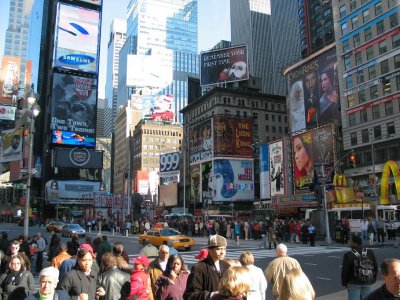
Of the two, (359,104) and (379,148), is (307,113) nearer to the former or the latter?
(359,104)

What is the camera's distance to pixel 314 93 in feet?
260

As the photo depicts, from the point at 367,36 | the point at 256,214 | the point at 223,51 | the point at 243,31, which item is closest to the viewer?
the point at 367,36

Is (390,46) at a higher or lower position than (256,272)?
higher

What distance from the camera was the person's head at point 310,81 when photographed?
7931cm

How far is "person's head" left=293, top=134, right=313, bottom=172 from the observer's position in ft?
214

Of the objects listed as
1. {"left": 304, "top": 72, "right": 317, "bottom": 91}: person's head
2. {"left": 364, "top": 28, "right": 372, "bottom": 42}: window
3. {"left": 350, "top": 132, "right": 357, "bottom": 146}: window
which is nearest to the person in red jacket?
{"left": 350, "top": 132, "right": 357, "bottom": 146}: window

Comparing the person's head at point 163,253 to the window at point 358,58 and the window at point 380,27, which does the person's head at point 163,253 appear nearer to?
the window at point 380,27

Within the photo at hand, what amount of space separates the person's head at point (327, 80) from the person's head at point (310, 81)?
2.25 metres

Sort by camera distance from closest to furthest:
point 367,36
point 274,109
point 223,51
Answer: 1. point 367,36
2. point 223,51
3. point 274,109

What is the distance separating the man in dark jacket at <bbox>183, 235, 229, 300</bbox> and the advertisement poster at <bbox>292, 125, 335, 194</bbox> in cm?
5509

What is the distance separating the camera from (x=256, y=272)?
676 centimetres

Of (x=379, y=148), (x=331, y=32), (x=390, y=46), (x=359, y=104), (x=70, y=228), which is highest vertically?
(x=331, y=32)

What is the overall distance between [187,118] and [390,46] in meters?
73.3

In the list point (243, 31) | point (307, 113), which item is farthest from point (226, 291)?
point (243, 31)
